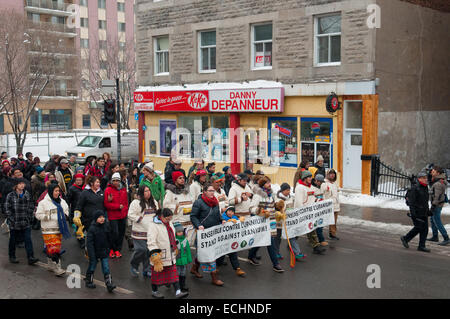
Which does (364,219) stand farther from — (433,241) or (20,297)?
(20,297)

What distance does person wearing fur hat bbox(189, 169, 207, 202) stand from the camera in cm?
1088

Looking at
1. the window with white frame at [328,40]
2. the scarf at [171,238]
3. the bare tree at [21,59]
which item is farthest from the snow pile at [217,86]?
the scarf at [171,238]

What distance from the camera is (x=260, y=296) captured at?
8.32 meters

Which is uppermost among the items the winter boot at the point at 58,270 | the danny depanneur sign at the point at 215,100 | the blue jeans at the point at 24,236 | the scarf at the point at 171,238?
the danny depanneur sign at the point at 215,100

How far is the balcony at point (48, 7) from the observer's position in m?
63.8

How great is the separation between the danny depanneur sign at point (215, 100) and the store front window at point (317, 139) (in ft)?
4.24

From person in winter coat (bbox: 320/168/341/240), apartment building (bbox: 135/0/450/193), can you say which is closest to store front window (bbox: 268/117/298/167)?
apartment building (bbox: 135/0/450/193)

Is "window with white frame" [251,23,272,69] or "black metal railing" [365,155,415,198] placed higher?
"window with white frame" [251,23,272,69]

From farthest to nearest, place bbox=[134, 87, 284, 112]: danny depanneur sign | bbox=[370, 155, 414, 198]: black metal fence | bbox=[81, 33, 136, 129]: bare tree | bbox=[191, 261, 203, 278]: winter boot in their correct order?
bbox=[81, 33, 136, 129]: bare tree → bbox=[134, 87, 284, 112]: danny depanneur sign → bbox=[370, 155, 414, 198]: black metal fence → bbox=[191, 261, 203, 278]: winter boot

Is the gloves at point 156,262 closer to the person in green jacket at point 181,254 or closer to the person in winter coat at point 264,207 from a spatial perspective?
the person in green jacket at point 181,254

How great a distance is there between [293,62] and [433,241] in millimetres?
9982

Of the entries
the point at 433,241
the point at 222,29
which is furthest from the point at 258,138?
the point at 433,241

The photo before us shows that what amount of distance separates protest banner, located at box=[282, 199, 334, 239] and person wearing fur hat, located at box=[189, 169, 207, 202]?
76.3 inches

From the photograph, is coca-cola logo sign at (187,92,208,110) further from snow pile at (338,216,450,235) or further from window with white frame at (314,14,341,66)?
snow pile at (338,216,450,235)
